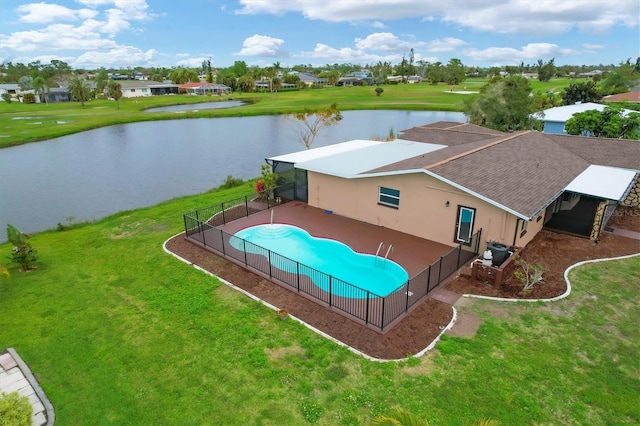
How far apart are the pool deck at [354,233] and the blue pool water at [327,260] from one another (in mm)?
437

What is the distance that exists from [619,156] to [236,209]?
20.6 meters

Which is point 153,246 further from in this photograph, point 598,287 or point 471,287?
point 598,287

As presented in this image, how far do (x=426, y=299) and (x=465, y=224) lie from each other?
4611 mm

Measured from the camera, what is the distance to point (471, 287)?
1254 centimetres

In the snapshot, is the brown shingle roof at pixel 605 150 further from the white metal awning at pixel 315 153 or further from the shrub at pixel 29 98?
the shrub at pixel 29 98

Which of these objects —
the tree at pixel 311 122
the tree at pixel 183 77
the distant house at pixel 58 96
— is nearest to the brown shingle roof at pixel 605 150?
the tree at pixel 311 122

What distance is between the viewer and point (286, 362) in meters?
9.46

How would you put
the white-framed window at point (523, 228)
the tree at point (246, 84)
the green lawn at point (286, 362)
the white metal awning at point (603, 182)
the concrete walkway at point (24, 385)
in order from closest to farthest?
the green lawn at point (286, 362) → the concrete walkway at point (24, 385) → the white-framed window at point (523, 228) → the white metal awning at point (603, 182) → the tree at point (246, 84)

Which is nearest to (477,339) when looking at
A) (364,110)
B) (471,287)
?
(471,287)

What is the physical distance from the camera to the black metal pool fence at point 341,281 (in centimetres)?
1120

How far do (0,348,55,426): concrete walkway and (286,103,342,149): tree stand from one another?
2968cm

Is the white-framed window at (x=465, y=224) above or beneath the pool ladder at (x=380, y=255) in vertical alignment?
above

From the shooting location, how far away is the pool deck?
15039 millimetres

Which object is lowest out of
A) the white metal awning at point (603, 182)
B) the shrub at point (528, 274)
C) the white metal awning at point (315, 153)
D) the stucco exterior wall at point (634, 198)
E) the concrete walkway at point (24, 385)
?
the concrete walkway at point (24, 385)
